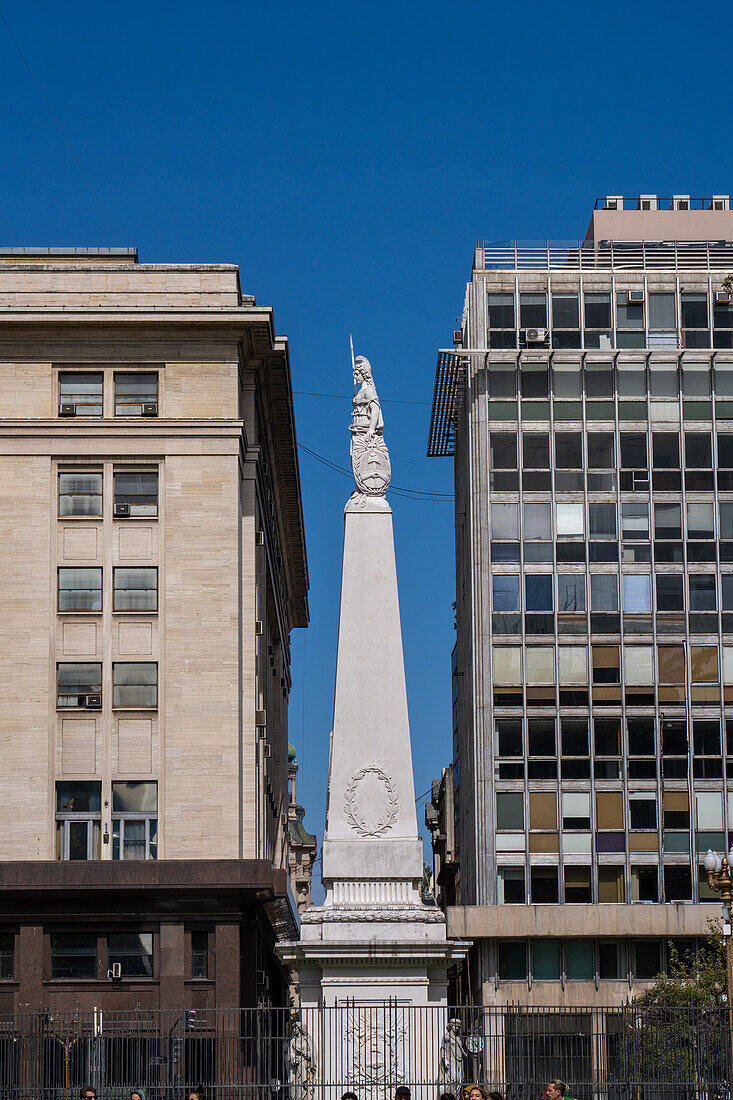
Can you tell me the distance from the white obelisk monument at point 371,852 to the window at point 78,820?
46.2 feet

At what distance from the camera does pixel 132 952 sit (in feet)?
147

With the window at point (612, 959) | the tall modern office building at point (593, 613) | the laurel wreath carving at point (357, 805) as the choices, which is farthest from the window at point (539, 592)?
the laurel wreath carving at point (357, 805)

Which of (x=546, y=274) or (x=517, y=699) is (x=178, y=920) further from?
(x=546, y=274)

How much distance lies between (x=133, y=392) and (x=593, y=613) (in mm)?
Result: 20538

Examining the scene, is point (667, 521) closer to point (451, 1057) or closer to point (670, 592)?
point (670, 592)

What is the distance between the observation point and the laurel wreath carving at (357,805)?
33.2 meters

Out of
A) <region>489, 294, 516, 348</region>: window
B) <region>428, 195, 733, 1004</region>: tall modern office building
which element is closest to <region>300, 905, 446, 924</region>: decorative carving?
<region>428, 195, 733, 1004</region>: tall modern office building

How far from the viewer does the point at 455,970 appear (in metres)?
65.1

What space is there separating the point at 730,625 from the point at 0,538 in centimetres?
2674

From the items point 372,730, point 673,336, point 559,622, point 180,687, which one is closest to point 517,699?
point 559,622

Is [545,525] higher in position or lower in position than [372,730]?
higher

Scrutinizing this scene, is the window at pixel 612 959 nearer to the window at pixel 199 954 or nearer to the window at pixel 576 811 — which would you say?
the window at pixel 576 811

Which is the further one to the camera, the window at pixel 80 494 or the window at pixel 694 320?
the window at pixel 694 320

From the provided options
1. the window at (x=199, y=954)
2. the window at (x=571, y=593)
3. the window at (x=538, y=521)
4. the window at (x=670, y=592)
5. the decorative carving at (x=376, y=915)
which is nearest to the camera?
the decorative carving at (x=376, y=915)
